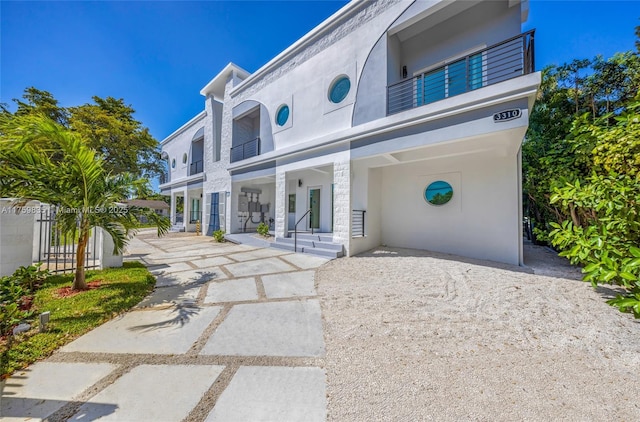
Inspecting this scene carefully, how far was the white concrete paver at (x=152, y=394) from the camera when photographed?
1.75m

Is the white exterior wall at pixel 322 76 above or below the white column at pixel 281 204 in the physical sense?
above

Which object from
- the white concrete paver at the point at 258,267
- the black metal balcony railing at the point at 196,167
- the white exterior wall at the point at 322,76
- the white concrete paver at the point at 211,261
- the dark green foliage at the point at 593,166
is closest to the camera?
the dark green foliage at the point at 593,166

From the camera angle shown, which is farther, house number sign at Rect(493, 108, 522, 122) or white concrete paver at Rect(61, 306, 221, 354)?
house number sign at Rect(493, 108, 522, 122)

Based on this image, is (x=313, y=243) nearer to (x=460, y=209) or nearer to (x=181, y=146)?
(x=460, y=209)

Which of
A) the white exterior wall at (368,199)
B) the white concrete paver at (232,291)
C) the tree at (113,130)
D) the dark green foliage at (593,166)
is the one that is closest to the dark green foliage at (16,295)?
the white concrete paver at (232,291)

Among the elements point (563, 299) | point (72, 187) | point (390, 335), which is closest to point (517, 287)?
point (563, 299)

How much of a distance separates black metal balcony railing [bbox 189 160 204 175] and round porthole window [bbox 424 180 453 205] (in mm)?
14937

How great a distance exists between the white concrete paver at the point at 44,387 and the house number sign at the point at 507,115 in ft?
23.8

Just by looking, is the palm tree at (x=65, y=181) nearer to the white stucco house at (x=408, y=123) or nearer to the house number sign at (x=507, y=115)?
the white stucco house at (x=408, y=123)

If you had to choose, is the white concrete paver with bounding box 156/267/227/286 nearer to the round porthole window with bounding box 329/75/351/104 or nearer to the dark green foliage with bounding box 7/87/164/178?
the round porthole window with bounding box 329/75/351/104

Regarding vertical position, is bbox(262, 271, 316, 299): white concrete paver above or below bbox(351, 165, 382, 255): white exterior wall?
below

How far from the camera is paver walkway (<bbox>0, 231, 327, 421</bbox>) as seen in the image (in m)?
1.80

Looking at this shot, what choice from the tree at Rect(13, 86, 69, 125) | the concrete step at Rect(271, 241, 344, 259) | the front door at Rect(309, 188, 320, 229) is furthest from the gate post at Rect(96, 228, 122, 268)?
the tree at Rect(13, 86, 69, 125)

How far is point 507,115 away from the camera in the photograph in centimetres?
475
